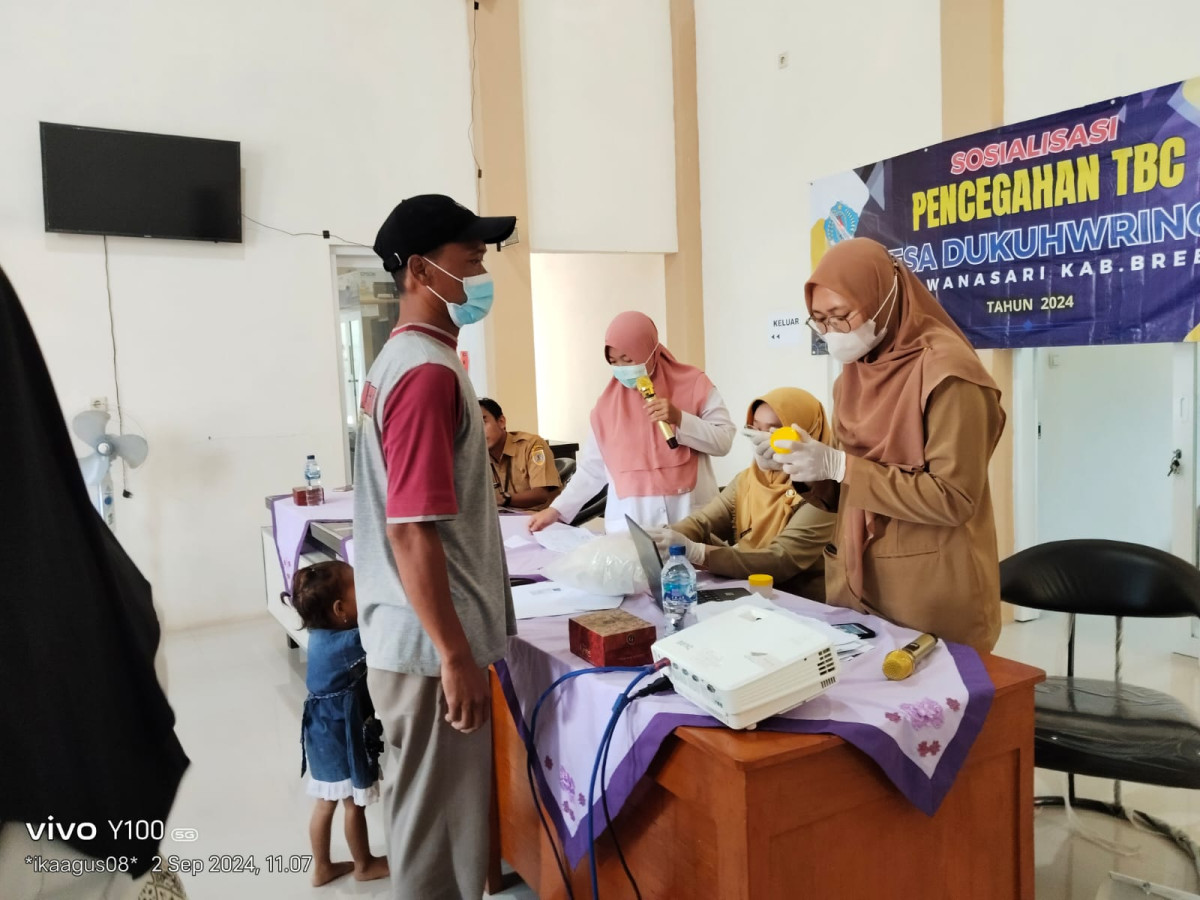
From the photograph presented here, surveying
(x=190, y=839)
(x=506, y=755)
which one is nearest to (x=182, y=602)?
(x=190, y=839)

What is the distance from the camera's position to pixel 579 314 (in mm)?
7504

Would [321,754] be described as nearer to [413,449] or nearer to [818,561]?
[413,449]

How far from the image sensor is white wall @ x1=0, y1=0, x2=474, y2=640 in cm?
416

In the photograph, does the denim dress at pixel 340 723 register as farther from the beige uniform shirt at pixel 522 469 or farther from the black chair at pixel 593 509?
the beige uniform shirt at pixel 522 469

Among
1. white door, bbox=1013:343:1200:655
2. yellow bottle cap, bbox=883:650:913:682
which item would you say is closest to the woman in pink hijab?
yellow bottle cap, bbox=883:650:913:682

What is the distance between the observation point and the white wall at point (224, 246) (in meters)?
→ 4.16

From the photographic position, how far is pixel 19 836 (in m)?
0.76

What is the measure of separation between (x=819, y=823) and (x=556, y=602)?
816 millimetres

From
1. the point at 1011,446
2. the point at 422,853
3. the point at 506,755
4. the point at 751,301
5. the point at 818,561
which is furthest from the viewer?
the point at 751,301

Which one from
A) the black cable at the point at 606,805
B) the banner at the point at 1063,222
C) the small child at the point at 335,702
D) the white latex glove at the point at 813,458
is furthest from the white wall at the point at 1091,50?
the small child at the point at 335,702

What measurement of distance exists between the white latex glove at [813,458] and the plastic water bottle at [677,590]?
293 mm

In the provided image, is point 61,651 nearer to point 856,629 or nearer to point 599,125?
point 856,629

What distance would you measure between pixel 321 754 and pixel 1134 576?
201 cm

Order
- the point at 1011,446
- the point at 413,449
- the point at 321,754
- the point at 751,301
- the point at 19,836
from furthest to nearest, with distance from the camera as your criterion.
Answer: the point at 751,301
the point at 1011,446
the point at 321,754
the point at 413,449
the point at 19,836
